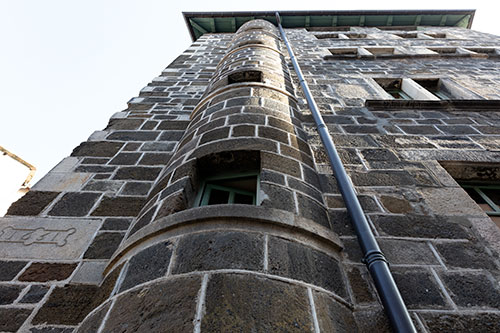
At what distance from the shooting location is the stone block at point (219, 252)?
1.37m


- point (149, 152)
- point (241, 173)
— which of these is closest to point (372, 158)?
point (241, 173)

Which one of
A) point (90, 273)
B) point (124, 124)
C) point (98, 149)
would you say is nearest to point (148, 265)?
point (90, 273)

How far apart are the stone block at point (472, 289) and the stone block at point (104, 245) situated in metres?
2.28

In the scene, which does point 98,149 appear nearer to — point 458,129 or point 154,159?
point 154,159

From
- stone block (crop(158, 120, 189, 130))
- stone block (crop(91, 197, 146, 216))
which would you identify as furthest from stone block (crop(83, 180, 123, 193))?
stone block (crop(158, 120, 189, 130))

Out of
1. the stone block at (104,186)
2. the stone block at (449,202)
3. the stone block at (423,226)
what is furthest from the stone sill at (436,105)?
the stone block at (104,186)

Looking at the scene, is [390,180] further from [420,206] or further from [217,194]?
[217,194]

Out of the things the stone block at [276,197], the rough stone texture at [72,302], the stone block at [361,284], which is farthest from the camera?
the stone block at [276,197]

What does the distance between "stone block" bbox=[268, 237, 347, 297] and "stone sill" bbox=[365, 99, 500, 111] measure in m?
2.97

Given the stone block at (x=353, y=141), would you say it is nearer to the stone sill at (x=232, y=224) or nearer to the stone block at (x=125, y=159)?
the stone sill at (x=232, y=224)

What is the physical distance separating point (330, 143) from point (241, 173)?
1020mm

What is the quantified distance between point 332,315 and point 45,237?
218 centimetres

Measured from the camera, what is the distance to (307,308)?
4.09 feet

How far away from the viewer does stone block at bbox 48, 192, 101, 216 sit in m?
2.37
